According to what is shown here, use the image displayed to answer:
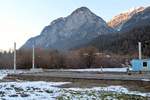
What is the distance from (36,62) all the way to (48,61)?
3874 millimetres

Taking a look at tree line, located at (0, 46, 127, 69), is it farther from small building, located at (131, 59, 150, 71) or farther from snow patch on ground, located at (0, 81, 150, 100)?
snow patch on ground, located at (0, 81, 150, 100)

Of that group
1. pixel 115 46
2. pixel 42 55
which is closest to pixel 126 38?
pixel 115 46

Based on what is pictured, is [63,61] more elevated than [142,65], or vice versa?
[63,61]

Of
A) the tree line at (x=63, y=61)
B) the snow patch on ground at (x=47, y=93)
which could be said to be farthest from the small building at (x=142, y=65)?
the tree line at (x=63, y=61)

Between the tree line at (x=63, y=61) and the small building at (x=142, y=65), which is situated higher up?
the tree line at (x=63, y=61)

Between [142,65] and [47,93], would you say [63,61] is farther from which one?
[47,93]

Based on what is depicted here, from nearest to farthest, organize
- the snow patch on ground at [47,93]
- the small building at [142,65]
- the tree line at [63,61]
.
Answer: the snow patch on ground at [47,93], the small building at [142,65], the tree line at [63,61]

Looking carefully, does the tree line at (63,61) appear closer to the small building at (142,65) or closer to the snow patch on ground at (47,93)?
the small building at (142,65)

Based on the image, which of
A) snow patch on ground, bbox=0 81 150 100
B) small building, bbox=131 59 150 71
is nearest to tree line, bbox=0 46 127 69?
small building, bbox=131 59 150 71

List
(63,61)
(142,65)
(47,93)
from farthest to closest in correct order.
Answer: (63,61)
(142,65)
(47,93)

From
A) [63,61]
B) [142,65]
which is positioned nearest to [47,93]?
[142,65]

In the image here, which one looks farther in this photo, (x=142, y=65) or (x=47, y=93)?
(x=142, y=65)

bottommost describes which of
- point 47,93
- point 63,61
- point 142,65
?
point 47,93

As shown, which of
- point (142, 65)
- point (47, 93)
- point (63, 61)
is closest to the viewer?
point (47, 93)
